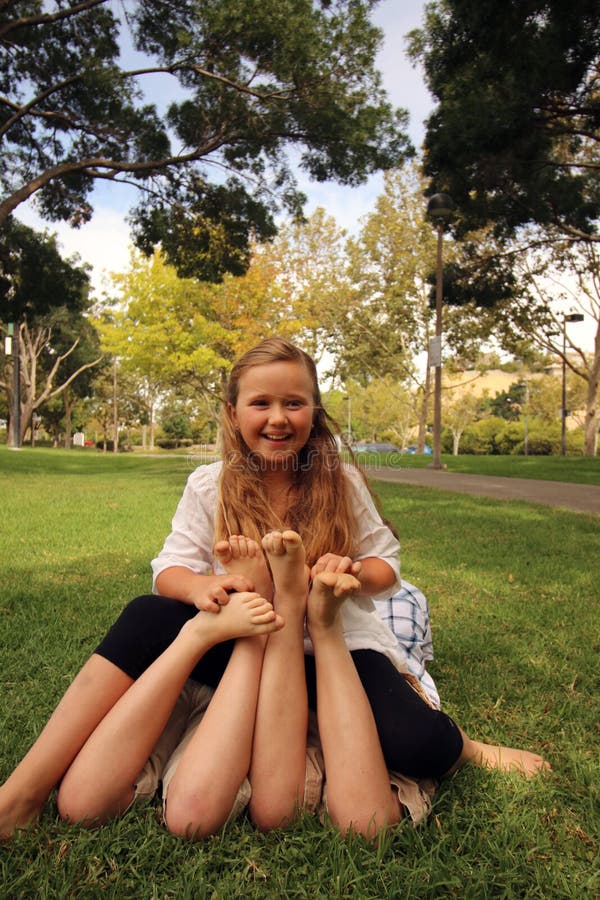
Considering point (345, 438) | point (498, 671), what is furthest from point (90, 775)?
point (498, 671)

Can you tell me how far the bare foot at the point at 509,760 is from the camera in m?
1.85

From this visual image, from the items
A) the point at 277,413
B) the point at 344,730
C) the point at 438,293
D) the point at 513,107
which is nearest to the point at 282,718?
the point at 344,730

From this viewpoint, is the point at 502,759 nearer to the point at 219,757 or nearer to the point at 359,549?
the point at 359,549

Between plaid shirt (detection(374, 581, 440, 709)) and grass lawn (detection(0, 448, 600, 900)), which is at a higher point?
plaid shirt (detection(374, 581, 440, 709))

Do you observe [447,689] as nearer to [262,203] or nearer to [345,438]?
[345,438]

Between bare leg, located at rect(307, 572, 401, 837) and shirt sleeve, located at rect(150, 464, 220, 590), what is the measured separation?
449 mm

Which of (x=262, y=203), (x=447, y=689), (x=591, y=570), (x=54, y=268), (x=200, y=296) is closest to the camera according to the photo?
(x=447, y=689)

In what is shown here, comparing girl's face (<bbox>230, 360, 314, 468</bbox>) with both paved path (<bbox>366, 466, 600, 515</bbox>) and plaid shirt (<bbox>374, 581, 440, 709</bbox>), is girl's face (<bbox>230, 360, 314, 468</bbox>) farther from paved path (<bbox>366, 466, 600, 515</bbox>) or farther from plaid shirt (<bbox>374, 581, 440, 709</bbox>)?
paved path (<bbox>366, 466, 600, 515</bbox>)

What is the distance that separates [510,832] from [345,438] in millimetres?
1282

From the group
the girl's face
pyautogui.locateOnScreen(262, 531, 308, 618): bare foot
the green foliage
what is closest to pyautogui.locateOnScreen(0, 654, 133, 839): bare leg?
pyautogui.locateOnScreen(262, 531, 308, 618): bare foot

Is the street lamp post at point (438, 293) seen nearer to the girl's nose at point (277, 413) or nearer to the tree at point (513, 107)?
the tree at point (513, 107)

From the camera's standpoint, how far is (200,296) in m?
18.1

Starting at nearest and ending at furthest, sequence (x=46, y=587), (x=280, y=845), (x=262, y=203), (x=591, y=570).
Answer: (x=280, y=845), (x=46, y=587), (x=591, y=570), (x=262, y=203)

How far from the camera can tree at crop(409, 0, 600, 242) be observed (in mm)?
7668
